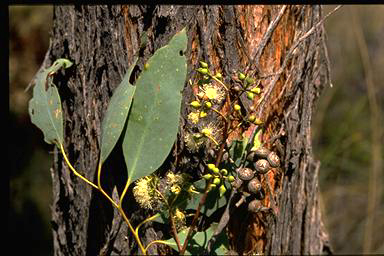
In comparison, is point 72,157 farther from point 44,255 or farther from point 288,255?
point 44,255

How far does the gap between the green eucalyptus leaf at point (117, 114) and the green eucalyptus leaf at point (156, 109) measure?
0.02 m

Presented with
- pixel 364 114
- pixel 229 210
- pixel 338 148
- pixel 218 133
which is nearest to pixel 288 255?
pixel 229 210

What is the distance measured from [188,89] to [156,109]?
101 millimetres

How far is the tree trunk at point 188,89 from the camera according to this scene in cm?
112

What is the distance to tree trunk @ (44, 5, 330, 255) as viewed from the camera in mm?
1121

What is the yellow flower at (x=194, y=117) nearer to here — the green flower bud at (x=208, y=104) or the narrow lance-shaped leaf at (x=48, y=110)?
the green flower bud at (x=208, y=104)

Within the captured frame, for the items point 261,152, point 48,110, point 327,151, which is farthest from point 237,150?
point 327,151

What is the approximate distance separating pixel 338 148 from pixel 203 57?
222 centimetres

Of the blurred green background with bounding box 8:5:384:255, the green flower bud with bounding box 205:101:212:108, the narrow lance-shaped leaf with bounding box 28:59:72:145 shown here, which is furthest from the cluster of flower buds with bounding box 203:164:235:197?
the blurred green background with bounding box 8:5:384:255

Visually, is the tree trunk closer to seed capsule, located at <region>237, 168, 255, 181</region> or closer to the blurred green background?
seed capsule, located at <region>237, 168, 255, 181</region>

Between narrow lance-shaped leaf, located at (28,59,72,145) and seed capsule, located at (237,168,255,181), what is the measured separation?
1.27 feet

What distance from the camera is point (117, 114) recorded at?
41.4 inches

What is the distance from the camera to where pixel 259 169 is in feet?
3.46

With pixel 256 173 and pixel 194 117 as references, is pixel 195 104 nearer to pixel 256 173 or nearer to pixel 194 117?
pixel 194 117
